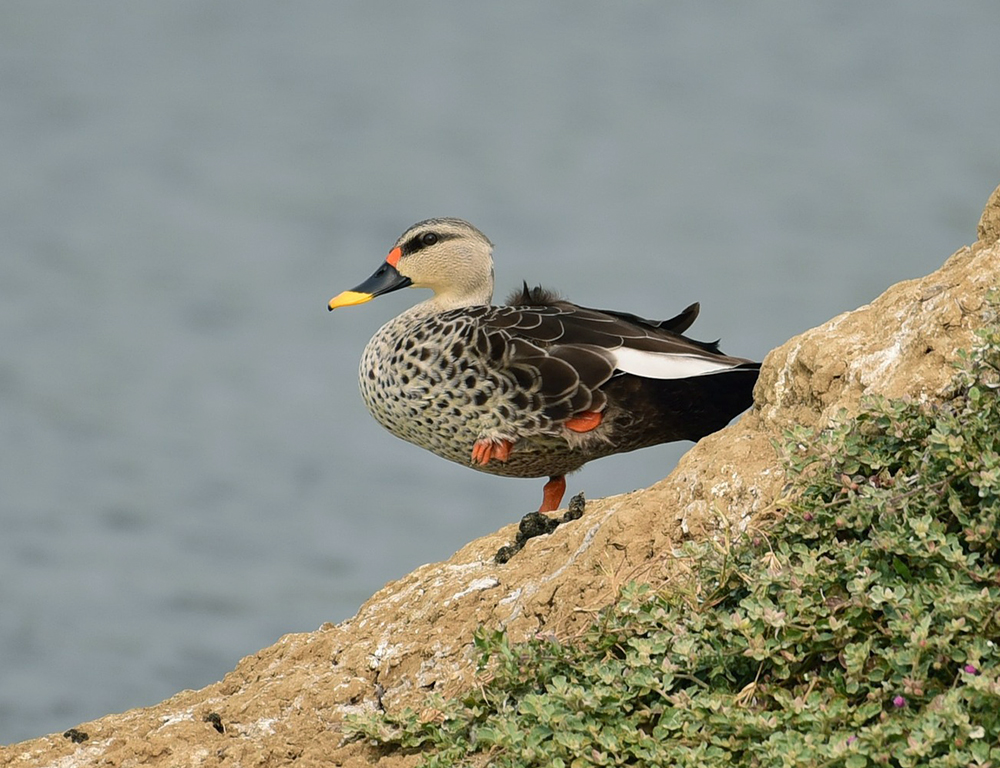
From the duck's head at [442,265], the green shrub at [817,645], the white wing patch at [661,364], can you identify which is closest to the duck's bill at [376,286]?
the duck's head at [442,265]

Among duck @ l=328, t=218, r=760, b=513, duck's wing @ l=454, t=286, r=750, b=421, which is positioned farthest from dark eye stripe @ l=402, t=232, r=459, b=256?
duck's wing @ l=454, t=286, r=750, b=421

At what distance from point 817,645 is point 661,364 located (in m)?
2.71

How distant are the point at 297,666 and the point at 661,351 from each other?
6.95ft

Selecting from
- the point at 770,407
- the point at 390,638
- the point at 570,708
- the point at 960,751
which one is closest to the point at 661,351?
the point at 770,407

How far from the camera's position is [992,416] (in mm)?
3770

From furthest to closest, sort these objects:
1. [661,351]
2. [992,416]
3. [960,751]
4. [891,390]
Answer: [661,351] < [891,390] < [992,416] < [960,751]

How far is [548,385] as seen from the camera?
6.31m

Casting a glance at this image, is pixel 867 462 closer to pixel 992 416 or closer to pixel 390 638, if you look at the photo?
pixel 992 416

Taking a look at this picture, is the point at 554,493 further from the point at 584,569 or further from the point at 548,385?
the point at 584,569

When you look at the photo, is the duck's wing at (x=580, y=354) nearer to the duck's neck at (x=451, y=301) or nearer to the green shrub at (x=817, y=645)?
the duck's neck at (x=451, y=301)

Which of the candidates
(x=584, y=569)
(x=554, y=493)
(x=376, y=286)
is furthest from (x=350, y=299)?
(x=584, y=569)

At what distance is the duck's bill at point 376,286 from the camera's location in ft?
25.5

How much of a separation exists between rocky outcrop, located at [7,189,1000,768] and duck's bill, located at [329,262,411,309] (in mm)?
2936

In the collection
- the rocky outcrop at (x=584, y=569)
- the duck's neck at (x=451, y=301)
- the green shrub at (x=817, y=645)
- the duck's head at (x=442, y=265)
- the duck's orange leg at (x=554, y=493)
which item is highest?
the duck's head at (x=442, y=265)
